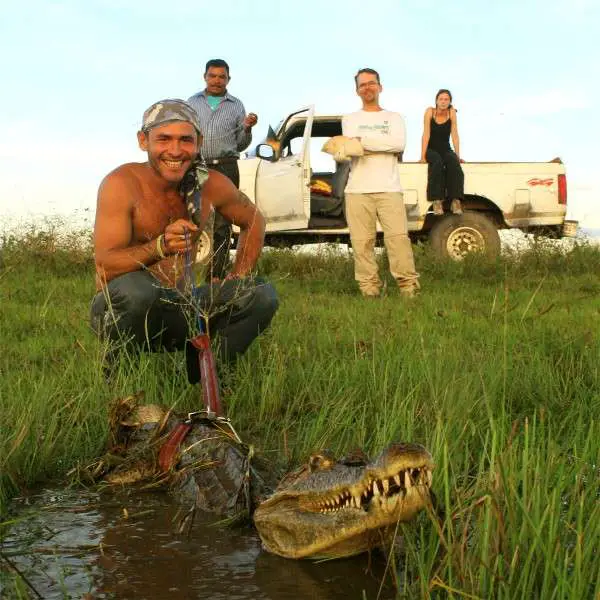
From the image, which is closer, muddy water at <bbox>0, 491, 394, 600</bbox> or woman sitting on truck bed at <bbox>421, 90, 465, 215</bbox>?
muddy water at <bbox>0, 491, 394, 600</bbox>

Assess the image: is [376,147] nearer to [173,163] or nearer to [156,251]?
[173,163]

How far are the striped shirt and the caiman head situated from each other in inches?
284

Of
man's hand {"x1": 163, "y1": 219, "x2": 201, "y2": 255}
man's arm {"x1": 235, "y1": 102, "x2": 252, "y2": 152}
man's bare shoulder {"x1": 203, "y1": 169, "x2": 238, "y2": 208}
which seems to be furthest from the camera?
man's arm {"x1": 235, "y1": 102, "x2": 252, "y2": 152}

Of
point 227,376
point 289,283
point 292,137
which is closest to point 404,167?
point 292,137

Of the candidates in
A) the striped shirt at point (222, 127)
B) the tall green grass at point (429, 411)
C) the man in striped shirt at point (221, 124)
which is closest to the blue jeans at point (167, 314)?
the tall green grass at point (429, 411)

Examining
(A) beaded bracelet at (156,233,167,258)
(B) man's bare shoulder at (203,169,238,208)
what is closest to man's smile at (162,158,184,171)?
(B) man's bare shoulder at (203,169,238,208)

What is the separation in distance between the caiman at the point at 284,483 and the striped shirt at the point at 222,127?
626 centimetres

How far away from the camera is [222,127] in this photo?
946 centimetres

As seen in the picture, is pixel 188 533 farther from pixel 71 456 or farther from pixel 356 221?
pixel 356 221

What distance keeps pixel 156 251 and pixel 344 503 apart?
2134 millimetres

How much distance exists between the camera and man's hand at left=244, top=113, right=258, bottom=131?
968cm

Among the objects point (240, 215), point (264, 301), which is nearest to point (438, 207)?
point (240, 215)

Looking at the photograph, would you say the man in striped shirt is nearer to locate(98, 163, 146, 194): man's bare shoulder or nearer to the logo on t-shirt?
the logo on t-shirt

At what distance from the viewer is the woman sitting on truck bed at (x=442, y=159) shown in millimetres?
11953
